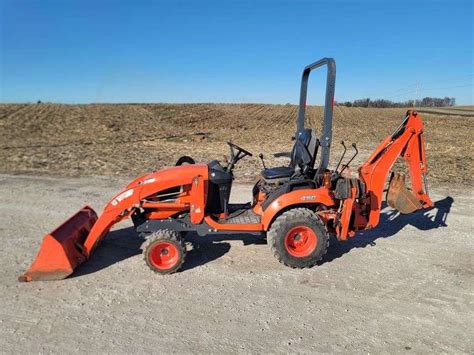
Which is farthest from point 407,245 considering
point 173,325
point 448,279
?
point 173,325

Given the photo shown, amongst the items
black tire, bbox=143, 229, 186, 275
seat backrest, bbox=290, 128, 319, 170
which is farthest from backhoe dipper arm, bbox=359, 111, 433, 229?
black tire, bbox=143, 229, 186, 275

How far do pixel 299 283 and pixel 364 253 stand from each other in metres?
1.31

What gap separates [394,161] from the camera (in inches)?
218

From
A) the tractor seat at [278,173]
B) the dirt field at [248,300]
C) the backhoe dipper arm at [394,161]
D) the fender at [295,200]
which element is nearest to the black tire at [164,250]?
the dirt field at [248,300]

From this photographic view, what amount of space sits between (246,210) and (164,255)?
1.18 m

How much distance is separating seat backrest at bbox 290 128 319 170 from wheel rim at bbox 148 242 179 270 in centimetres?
182

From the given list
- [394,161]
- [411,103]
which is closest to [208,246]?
[394,161]

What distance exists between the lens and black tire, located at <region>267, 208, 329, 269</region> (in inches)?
190

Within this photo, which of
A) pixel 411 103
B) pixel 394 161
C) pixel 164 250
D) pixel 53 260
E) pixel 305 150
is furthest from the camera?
pixel 411 103

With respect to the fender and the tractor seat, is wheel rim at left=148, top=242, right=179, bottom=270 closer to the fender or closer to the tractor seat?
the fender

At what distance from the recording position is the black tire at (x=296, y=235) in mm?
4816

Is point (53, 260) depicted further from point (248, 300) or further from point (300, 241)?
point (300, 241)

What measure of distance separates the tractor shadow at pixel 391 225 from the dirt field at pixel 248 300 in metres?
0.04

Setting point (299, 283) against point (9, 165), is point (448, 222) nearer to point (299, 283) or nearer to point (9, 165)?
point (299, 283)
